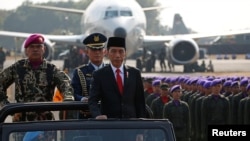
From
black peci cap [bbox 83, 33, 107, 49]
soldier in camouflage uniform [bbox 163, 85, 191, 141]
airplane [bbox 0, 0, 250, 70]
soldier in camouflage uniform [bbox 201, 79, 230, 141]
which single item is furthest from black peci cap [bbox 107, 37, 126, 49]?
airplane [bbox 0, 0, 250, 70]

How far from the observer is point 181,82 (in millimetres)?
22656

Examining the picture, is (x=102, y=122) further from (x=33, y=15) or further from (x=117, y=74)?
(x=33, y=15)

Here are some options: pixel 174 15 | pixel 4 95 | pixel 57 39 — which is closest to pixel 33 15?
pixel 174 15

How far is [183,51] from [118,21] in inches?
223

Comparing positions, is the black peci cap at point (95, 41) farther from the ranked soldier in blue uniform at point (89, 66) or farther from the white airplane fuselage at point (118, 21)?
the white airplane fuselage at point (118, 21)

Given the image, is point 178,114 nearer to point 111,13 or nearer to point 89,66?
point 89,66

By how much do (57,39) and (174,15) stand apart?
80.4 meters

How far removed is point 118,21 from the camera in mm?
46094

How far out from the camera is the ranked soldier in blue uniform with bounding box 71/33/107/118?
31.4 ft

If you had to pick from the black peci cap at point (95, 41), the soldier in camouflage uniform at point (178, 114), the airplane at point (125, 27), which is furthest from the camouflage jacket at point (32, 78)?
the airplane at point (125, 27)

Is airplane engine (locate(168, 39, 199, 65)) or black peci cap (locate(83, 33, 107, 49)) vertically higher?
black peci cap (locate(83, 33, 107, 49))

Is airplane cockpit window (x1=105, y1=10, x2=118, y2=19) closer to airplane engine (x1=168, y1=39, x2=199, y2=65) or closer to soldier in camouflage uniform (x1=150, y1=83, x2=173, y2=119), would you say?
airplane engine (x1=168, y1=39, x2=199, y2=65)

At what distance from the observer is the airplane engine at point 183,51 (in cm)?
5012

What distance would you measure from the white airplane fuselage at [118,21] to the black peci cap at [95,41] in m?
35.1
